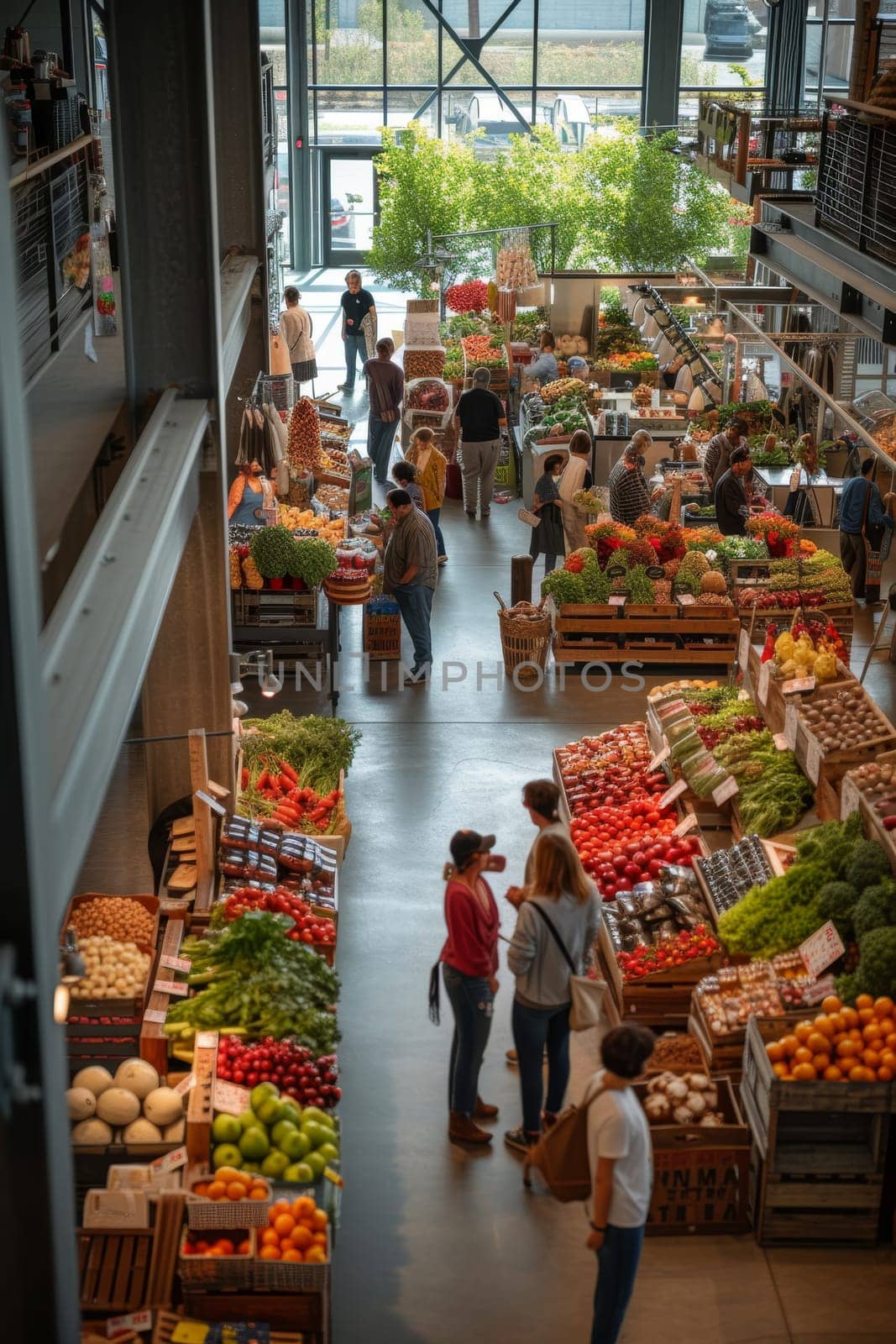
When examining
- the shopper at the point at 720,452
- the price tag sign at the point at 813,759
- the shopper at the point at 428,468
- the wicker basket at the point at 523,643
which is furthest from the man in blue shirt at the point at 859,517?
the price tag sign at the point at 813,759

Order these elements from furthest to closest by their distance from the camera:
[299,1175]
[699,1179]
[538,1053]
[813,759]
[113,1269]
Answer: [813,759], [538,1053], [699,1179], [299,1175], [113,1269]

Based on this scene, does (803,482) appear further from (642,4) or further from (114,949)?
(642,4)

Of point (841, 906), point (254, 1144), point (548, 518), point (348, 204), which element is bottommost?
point (254, 1144)

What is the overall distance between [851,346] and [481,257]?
11419 millimetres

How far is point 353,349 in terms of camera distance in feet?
65.5

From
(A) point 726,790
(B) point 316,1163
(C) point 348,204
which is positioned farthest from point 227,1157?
(C) point 348,204

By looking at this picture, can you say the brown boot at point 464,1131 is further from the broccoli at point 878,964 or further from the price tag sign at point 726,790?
the price tag sign at point 726,790

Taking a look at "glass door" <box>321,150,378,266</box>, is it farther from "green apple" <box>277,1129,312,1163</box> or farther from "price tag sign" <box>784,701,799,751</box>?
"green apple" <box>277,1129,312,1163</box>

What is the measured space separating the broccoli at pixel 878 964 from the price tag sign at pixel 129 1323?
2907 millimetres

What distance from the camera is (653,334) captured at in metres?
17.9

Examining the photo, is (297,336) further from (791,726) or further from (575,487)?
(791,726)

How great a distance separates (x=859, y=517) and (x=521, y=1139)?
773 cm

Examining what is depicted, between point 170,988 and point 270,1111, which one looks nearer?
point 270,1111

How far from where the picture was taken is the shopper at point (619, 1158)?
15.0 feet
